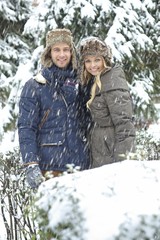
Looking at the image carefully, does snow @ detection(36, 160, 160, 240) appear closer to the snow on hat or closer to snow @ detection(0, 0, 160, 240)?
snow @ detection(0, 0, 160, 240)

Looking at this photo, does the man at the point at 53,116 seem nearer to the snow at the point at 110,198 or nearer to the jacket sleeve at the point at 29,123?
the jacket sleeve at the point at 29,123

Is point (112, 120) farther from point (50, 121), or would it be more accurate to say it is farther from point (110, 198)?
point (110, 198)

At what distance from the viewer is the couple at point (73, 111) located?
11.7 feet

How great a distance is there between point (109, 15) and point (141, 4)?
0.87 metres

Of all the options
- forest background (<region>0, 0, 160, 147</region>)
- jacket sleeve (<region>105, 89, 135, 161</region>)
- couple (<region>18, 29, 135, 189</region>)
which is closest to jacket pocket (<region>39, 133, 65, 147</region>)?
couple (<region>18, 29, 135, 189</region>)

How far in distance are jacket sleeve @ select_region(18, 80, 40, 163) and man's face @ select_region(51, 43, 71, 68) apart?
11.8 inches

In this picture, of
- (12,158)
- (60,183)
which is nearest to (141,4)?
(12,158)

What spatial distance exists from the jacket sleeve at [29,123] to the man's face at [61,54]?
0.30m

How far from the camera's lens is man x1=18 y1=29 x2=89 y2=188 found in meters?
3.62

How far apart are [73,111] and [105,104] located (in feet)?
0.90

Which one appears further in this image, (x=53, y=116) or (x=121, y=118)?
(x=53, y=116)

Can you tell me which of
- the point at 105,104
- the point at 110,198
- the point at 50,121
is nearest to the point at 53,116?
the point at 50,121

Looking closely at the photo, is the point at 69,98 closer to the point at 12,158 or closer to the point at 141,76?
the point at 12,158

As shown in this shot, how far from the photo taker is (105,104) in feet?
11.9
